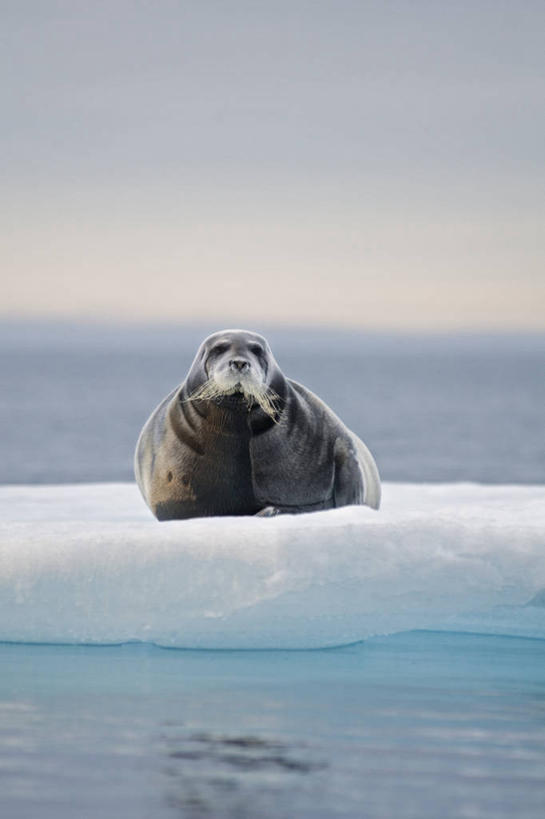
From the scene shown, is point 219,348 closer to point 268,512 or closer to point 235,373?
point 235,373

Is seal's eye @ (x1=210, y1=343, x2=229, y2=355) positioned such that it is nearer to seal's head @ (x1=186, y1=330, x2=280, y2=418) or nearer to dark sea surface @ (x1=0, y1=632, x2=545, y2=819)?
seal's head @ (x1=186, y1=330, x2=280, y2=418)

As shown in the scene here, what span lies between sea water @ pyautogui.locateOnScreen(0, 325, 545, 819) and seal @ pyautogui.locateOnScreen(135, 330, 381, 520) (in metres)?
0.55

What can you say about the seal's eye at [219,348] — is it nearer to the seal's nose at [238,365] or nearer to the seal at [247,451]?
the seal at [247,451]

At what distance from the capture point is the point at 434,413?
6988cm

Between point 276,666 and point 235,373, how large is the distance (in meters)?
1.48

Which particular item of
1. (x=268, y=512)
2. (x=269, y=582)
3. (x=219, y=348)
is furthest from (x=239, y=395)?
(x=269, y=582)

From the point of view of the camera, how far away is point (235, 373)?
6.67 m

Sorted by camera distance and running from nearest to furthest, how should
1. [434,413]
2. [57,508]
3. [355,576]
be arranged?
[355,576]
[57,508]
[434,413]

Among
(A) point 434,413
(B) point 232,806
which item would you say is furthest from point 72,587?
(A) point 434,413

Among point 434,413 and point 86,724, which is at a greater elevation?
point 434,413

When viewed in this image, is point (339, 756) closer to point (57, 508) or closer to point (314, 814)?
point (314, 814)

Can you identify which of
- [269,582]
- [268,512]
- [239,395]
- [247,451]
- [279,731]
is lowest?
[279,731]

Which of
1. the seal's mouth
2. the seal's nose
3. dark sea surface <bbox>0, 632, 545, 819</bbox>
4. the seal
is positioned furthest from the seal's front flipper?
dark sea surface <bbox>0, 632, 545, 819</bbox>

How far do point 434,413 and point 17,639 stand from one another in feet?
211
